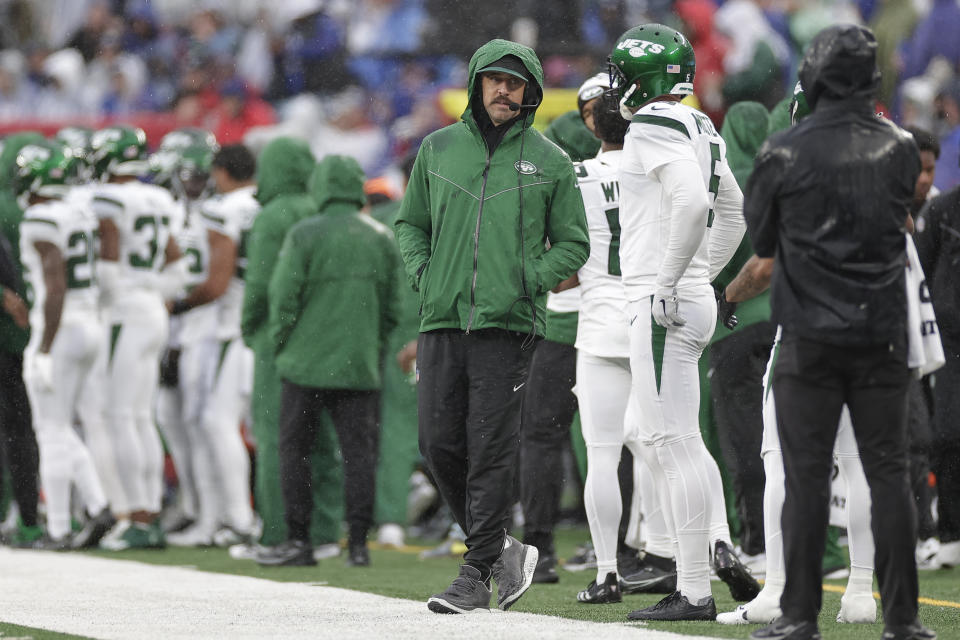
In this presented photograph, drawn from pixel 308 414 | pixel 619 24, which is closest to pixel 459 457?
pixel 308 414

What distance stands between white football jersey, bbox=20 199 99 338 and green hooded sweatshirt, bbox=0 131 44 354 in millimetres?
466

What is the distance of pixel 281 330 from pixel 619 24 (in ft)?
30.2

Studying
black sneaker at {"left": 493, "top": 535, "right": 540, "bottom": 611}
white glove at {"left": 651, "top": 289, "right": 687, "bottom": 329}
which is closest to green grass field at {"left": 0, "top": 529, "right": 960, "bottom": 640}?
black sneaker at {"left": 493, "top": 535, "right": 540, "bottom": 611}

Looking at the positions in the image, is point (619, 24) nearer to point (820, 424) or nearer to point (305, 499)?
point (305, 499)

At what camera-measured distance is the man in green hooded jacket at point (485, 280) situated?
6914 mm

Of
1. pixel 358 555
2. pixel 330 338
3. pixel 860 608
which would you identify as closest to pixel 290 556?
pixel 358 555

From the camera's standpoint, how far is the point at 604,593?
7672mm

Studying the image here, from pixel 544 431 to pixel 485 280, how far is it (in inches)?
90.3

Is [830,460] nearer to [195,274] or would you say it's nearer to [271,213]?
[271,213]

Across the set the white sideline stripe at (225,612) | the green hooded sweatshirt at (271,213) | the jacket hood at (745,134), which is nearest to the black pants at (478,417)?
the white sideline stripe at (225,612)

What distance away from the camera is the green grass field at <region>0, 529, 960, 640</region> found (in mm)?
6414

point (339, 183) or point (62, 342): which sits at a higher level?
point (339, 183)

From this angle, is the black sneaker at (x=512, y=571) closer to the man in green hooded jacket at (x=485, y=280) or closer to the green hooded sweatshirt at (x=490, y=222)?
the man in green hooded jacket at (x=485, y=280)

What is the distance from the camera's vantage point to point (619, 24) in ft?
60.5
